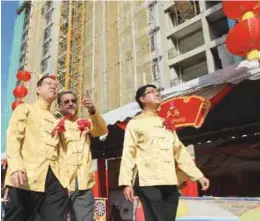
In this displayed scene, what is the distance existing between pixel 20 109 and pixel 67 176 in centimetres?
53

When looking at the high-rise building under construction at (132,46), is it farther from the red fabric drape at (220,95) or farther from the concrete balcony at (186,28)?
the red fabric drape at (220,95)

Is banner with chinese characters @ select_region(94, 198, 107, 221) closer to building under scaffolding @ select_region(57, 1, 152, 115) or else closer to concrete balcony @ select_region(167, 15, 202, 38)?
building under scaffolding @ select_region(57, 1, 152, 115)

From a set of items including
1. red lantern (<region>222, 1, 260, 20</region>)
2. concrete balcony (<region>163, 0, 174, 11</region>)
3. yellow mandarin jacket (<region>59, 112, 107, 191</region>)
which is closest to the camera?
yellow mandarin jacket (<region>59, 112, 107, 191</region>)

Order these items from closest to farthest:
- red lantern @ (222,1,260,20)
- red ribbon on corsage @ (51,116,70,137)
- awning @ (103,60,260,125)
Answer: red ribbon on corsage @ (51,116,70,137) → awning @ (103,60,260,125) → red lantern @ (222,1,260,20)

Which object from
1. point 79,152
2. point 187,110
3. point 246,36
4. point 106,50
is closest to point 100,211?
point 187,110

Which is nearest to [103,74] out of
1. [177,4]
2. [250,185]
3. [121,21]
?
[121,21]

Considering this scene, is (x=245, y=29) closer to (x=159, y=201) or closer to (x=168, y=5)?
(x=159, y=201)

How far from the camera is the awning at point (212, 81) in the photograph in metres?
2.99

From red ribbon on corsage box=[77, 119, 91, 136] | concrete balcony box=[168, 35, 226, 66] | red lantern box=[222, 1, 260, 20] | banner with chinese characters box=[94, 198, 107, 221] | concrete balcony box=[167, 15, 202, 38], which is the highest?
concrete balcony box=[167, 15, 202, 38]

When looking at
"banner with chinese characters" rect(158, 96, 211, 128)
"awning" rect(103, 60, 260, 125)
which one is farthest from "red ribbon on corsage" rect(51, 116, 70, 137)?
"awning" rect(103, 60, 260, 125)

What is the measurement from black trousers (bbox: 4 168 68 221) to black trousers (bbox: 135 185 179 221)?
48cm

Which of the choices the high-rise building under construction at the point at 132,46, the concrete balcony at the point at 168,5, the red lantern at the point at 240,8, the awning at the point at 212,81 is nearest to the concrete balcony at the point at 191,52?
the high-rise building under construction at the point at 132,46

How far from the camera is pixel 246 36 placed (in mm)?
3465

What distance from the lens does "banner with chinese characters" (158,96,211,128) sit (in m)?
3.35
